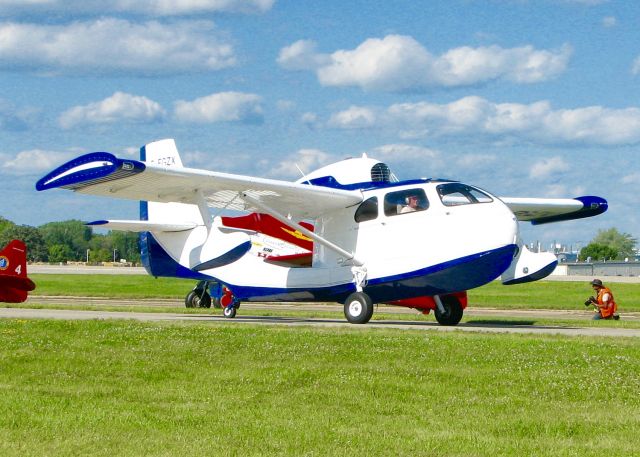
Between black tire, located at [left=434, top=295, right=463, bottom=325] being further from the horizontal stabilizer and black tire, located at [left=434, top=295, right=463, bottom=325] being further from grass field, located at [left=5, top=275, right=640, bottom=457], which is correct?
the horizontal stabilizer

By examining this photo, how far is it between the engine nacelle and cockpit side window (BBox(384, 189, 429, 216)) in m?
2.23

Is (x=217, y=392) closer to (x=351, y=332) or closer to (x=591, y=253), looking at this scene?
(x=351, y=332)

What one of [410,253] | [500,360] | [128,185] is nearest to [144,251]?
[128,185]

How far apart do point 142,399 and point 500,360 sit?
5.28m

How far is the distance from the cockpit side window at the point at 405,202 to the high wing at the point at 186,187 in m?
0.86

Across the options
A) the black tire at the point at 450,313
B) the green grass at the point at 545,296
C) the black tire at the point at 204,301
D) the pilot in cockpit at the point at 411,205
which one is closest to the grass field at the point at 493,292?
the green grass at the point at 545,296

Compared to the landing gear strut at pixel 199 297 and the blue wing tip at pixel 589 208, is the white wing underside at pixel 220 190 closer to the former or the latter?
the blue wing tip at pixel 589 208

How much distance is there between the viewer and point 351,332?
17125 millimetres

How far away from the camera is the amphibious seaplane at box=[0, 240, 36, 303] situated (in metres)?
29.0

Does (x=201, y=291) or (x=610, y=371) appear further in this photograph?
(x=201, y=291)

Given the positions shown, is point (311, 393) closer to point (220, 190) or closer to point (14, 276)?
point (220, 190)

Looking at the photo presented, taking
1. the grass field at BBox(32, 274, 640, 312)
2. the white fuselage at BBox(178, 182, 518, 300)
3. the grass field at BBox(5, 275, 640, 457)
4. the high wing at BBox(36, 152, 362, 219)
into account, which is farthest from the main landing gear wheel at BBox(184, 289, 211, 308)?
the grass field at BBox(5, 275, 640, 457)

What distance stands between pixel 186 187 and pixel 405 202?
4.84 metres

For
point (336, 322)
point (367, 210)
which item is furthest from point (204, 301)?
point (367, 210)
